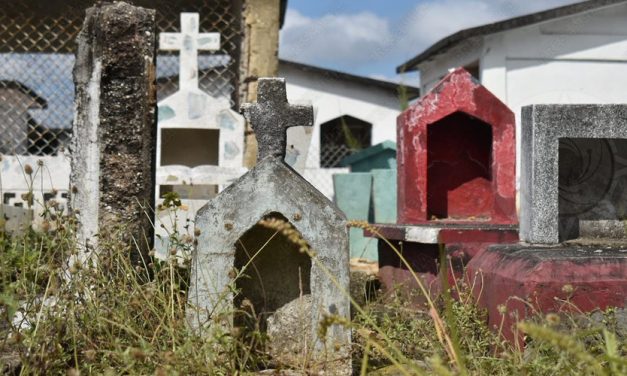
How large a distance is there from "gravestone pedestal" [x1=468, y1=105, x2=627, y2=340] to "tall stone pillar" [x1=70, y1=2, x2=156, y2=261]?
6.15 feet

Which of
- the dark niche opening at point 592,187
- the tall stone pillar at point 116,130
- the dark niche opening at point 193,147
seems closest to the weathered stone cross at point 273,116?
the tall stone pillar at point 116,130

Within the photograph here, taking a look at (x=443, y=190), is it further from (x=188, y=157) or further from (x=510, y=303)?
(x=188, y=157)

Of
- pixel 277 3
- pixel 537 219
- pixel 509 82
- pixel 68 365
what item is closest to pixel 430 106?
pixel 537 219

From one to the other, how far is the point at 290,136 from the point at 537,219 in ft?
13.8

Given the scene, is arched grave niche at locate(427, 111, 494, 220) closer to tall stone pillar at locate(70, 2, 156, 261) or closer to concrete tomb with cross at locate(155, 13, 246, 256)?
concrete tomb with cross at locate(155, 13, 246, 256)

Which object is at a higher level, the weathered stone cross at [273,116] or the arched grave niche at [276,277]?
the weathered stone cross at [273,116]

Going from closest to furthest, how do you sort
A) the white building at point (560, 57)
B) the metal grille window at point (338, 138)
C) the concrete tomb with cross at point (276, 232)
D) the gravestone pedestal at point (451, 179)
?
the concrete tomb with cross at point (276, 232), the gravestone pedestal at point (451, 179), the white building at point (560, 57), the metal grille window at point (338, 138)

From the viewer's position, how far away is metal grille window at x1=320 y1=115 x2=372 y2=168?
17312mm

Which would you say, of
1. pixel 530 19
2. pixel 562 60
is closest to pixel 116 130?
pixel 530 19

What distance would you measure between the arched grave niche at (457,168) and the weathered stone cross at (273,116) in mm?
2656

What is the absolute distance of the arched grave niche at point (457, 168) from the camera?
20.3 ft

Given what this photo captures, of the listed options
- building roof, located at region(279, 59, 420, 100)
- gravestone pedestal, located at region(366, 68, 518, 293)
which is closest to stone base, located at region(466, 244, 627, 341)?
gravestone pedestal, located at region(366, 68, 518, 293)

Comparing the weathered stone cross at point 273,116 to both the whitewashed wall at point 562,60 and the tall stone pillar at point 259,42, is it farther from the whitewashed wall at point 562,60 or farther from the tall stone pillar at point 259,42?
the whitewashed wall at point 562,60

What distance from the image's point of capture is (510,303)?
3.66m
